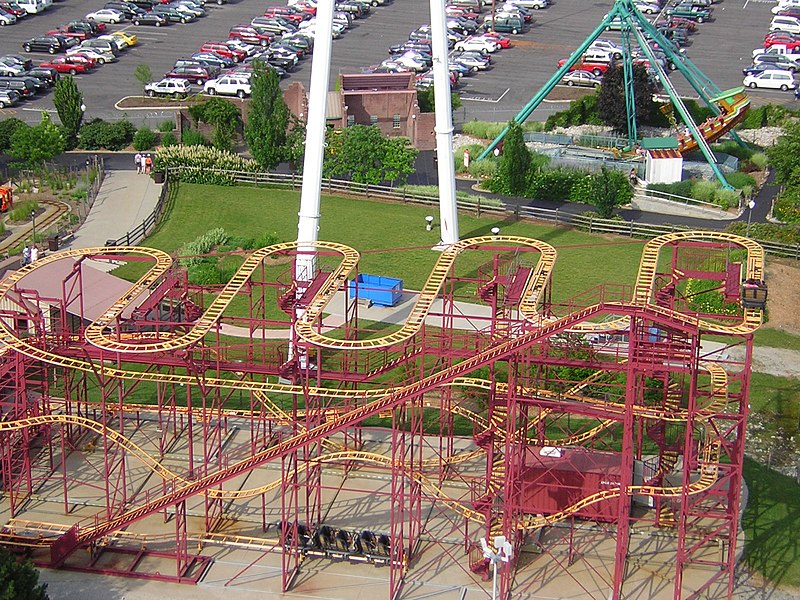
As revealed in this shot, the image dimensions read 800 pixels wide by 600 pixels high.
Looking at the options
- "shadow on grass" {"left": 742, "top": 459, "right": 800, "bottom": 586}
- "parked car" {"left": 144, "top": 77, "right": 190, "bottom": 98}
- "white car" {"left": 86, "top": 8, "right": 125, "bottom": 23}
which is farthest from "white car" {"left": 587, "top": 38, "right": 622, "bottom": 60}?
"shadow on grass" {"left": 742, "top": 459, "right": 800, "bottom": 586}

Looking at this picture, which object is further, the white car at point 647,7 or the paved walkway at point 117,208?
the white car at point 647,7

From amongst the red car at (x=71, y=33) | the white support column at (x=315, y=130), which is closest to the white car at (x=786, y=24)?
the red car at (x=71, y=33)

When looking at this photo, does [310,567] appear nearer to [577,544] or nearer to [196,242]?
[577,544]

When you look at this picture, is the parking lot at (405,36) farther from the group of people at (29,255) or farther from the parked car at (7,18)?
the group of people at (29,255)

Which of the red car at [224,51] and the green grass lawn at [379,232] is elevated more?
the red car at [224,51]

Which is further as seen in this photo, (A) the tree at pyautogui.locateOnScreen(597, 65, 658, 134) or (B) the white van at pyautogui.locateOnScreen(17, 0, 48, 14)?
(B) the white van at pyautogui.locateOnScreen(17, 0, 48, 14)

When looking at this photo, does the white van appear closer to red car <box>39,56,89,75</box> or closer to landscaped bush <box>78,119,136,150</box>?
red car <box>39,56,89,75</box>
